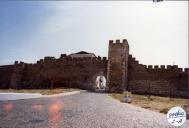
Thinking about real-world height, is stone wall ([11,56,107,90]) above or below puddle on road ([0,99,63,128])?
above

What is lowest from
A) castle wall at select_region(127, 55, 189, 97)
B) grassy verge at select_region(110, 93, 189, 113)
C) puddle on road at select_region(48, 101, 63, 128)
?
puddle on road at select_region(48, 101, 63, 128)

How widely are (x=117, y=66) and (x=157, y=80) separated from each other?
3743mm

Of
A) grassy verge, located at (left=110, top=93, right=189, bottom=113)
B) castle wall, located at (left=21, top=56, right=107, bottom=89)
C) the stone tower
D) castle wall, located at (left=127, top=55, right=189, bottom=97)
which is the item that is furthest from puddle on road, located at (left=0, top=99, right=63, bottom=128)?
castle wall, located at (left=21, top=56, right=107, bottom=89)

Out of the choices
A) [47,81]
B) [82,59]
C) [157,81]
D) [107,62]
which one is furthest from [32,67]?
[157,81]

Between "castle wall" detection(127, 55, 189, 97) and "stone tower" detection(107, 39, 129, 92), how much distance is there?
33.5 inches

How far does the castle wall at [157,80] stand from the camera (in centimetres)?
2442

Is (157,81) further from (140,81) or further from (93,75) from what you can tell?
(93,75)

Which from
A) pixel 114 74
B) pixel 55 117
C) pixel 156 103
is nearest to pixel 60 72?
pixel 114 74

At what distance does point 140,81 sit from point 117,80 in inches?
89.7

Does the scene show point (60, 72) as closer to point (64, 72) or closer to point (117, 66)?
point (64, 72)

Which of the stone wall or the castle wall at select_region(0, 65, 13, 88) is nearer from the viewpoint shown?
the stone wall

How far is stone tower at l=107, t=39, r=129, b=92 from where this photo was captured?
80.6ft

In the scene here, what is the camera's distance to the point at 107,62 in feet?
86.8

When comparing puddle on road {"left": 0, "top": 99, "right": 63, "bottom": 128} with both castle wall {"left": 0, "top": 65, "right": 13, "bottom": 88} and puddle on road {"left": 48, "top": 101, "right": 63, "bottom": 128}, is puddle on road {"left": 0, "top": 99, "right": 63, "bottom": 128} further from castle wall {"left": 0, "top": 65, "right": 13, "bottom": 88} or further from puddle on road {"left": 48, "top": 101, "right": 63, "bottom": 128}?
castle wall {"left": 0, "top": 65, "right": 13, "bottom": 88}
